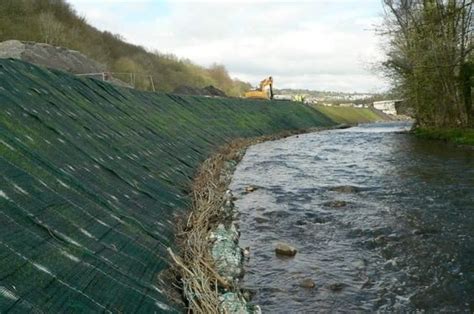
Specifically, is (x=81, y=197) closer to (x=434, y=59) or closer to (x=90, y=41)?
(x=434, y=59)

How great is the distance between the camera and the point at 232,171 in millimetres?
20781

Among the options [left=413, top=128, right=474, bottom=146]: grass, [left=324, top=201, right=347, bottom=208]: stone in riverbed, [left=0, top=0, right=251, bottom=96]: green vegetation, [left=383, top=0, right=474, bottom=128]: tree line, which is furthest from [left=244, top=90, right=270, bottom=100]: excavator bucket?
[left=324, top=201, right=347, bottom=208]: stone in riverbed

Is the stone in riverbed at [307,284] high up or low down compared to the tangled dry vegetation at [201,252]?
down

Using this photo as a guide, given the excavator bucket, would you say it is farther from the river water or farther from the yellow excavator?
the river water

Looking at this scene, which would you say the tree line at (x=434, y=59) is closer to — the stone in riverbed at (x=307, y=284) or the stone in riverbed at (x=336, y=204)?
the stone in riverbed at (x=336, y=204)

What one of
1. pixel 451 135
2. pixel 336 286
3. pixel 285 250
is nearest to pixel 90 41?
pixel 451 135

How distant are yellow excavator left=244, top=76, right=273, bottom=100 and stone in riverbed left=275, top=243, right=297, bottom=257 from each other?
53630 mm

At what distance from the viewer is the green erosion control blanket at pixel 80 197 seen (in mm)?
5250

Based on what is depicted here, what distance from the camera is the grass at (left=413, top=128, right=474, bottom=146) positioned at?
2577 centimetres

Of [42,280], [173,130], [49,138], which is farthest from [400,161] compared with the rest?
[42,280]

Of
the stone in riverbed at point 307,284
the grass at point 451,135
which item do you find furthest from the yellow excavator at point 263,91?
the stone in riverbed at point 307,284

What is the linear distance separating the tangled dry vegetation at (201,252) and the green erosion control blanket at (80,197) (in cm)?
30

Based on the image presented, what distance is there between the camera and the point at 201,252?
796 cm

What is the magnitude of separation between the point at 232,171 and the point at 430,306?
562 inches
